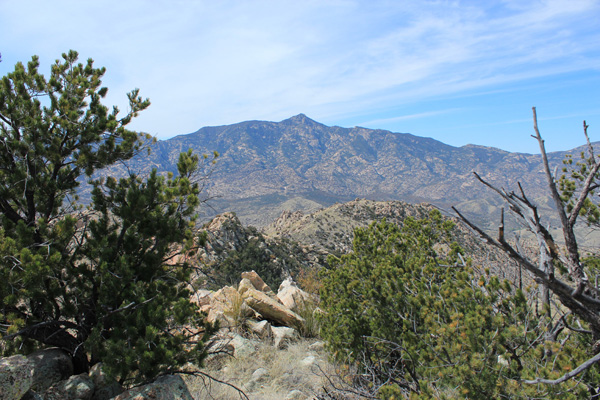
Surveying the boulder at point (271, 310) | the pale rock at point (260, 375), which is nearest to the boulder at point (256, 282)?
the boulder at point (271, 310)

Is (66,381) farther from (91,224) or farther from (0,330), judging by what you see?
(91,224)

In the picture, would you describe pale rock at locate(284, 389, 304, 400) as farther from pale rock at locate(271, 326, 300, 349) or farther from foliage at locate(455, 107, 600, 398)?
foliage at locate(455, 107, 600, 398)

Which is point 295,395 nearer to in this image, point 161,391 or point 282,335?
point 161,391

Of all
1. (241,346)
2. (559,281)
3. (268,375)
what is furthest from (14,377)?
(559,281)

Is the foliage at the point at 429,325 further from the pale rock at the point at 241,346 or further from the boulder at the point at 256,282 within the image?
the boulder at the point at 256,282

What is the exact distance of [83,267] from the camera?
4.36 m

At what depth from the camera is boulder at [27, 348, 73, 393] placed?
13.0 ft

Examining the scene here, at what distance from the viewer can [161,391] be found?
12.9ft

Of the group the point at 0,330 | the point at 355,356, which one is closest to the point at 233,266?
the point at 355,356

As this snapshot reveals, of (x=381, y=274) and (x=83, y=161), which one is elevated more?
(x=83, y=161)

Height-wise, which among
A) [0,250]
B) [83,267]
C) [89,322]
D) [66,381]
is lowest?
[66,381]

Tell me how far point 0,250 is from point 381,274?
4.31 metres

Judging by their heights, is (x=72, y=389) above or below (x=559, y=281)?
below

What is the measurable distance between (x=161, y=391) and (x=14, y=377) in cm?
135
